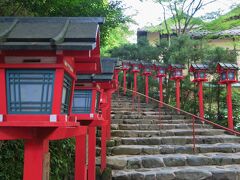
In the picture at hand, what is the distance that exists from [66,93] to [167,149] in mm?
6662

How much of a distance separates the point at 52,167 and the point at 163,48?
13196mm

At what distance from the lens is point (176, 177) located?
723 cm

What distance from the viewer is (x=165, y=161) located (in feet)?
26.7

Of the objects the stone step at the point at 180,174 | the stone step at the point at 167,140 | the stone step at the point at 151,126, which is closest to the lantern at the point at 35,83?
the stone step at the point at 180,174

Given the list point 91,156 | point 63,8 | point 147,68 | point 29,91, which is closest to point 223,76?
point 147,68

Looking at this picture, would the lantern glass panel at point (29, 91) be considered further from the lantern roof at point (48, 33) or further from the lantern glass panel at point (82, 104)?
the lantern glass panel at point (82, 104)

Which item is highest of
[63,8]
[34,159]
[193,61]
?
[63,8]

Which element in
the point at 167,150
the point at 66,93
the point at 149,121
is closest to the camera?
the point at 66,93

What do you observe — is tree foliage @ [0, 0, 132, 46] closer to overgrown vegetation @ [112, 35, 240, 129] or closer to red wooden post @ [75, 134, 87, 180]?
red wooden post @ [75, 134, 87, 180]

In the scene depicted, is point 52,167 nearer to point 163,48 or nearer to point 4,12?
point 4,12

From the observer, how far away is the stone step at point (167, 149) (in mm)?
8906

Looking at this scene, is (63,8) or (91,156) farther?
(63,8)

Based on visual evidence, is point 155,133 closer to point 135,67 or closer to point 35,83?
point 135,67

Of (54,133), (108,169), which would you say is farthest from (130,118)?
(54,133)
